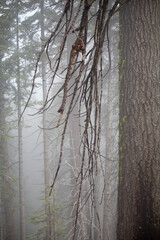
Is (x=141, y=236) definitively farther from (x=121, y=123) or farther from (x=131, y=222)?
(x=121, y=123)

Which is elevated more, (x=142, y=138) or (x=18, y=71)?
(x=18, y=71)

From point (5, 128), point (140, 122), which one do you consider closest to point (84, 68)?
Result: point (140, 122)

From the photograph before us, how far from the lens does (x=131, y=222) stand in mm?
1799

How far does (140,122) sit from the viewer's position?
1.85 m

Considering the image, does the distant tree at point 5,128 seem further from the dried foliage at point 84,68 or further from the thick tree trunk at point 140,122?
the dried foliage at point 84,68

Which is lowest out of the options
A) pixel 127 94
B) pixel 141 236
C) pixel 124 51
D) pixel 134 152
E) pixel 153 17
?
pixel 141 236

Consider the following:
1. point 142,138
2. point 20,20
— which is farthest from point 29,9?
point 142,138

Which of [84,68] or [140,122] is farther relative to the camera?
[140,122]

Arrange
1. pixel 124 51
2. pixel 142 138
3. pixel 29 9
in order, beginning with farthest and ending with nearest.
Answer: pixel 29 9, pixel 124 51, pixel 142 138

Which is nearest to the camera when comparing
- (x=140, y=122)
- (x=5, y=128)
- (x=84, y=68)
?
(x=84, y=68)

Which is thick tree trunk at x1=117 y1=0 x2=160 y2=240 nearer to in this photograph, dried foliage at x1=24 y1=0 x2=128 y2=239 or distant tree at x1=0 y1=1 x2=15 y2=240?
dried foliage at x1=24 y1=0 x2=128 y2=239

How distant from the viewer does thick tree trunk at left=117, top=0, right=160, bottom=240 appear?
179 centimetres

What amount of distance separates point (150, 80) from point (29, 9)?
1020 cm

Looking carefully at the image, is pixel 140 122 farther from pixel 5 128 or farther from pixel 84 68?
pixel 5 128
